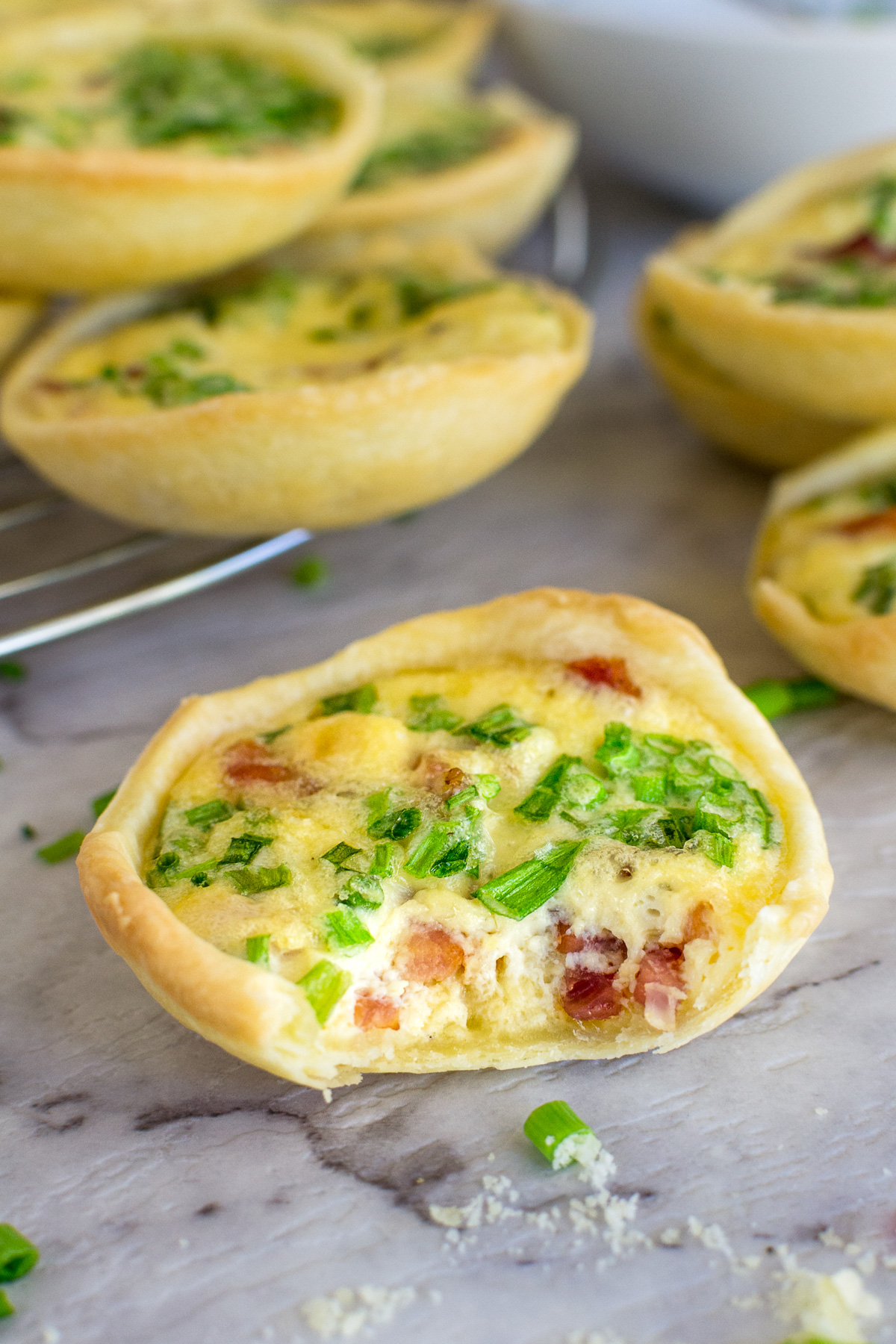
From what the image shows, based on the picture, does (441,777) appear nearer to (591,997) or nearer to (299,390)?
(591,997)

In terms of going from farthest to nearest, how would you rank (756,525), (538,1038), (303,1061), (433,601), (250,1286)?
(756,525), (433,601), (538,1038), (303,1061), (250,1286)

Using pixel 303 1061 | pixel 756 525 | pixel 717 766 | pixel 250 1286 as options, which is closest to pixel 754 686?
pixel 717 766

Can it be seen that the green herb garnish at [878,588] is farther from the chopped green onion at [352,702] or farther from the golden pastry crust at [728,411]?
the chopped green onion at [352,702]

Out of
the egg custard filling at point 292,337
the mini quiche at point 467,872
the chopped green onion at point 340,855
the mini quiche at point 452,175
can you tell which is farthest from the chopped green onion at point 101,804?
the mini quiche at point 452,175

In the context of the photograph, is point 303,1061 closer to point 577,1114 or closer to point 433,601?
point 577,1114

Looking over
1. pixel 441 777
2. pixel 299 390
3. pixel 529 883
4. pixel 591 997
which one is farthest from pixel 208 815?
pixel 299 390

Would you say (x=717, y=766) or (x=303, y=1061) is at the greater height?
(x=717, y=766)
